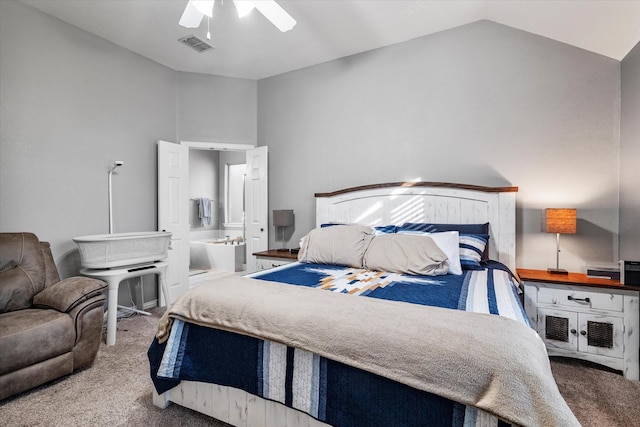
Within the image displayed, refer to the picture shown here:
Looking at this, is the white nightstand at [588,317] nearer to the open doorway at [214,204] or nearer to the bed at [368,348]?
the bed at [368,348]

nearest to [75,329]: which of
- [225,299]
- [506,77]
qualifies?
[225,299]

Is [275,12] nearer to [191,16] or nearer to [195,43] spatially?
[191,16]

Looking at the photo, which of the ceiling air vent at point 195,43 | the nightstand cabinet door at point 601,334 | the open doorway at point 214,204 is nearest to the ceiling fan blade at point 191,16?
the ceiling air vent at point 195,43

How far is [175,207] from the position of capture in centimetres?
404

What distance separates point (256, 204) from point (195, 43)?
1969mm

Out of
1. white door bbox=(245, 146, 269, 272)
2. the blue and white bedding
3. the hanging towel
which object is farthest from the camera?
the hanging towel

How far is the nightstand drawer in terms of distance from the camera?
2230mm

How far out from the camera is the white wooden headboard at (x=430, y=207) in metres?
2.86

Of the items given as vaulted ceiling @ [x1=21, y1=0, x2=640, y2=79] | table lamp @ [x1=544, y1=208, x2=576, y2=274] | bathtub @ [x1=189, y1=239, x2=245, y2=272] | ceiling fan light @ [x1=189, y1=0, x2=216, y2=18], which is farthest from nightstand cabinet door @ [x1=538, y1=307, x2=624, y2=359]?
bathtub @ [x1=189, y1=239, x2=245, y2=272]

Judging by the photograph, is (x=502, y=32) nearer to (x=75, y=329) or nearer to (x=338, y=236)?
(x=338, y=236)

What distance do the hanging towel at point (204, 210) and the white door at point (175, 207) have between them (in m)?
2.69

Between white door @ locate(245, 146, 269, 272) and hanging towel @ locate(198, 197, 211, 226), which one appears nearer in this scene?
white door @ locate(245, 146, 269, 272)

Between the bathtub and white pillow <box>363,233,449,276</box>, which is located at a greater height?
white pillow <box>363,233,449,276</box>

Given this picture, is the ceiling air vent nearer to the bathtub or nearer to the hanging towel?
the bathtub
